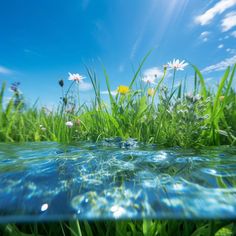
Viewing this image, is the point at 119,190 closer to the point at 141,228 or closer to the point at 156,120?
the point at 141,228

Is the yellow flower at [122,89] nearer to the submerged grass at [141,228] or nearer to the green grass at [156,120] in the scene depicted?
the green grass at [156,120]

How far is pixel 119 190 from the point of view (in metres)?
1.00

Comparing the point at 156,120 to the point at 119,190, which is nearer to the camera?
the point at 119,190

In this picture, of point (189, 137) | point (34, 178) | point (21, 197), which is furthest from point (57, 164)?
point (189, 137)

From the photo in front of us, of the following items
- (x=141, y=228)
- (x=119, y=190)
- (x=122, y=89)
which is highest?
(x=122, y=89)

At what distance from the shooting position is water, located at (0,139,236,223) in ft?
2.92

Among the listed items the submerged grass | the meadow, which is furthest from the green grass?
the submerged grass

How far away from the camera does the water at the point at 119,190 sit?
0.89m

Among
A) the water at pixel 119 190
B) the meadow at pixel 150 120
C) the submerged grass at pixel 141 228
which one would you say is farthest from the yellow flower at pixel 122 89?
the submerged grass at pixel 141 228

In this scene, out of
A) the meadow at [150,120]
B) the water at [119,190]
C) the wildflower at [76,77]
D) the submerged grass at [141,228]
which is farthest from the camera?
the wildflower at [76,77]

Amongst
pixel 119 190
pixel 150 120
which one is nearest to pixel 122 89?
pixel 150 120

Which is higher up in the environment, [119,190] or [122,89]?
[122,89]

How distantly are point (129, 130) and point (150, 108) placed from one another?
36 cm

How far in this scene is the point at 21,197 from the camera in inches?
39.3
